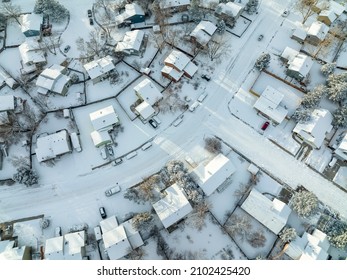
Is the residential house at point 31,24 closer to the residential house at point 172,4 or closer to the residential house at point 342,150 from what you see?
the residential house at point 172,4

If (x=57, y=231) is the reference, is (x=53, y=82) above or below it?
above

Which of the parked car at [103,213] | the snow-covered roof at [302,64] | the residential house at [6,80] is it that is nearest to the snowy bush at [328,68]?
the snow-covered roof at [302,64]

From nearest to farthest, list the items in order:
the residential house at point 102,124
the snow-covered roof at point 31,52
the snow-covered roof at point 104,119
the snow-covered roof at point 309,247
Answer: the snow-covered roof at point 309,247 < the residential house at point 102,124 < the snow-covered roof at point 104,119 < the snow-covered roof at point 31,52

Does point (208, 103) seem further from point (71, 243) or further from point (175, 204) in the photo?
point (71, 243)

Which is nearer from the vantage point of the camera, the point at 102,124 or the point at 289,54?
the point at 102,124

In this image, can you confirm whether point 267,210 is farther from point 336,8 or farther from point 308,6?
point 336,8

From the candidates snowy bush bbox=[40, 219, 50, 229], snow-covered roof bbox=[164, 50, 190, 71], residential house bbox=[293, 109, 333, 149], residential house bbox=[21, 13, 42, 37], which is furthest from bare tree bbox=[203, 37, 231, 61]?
snowy bush bbox=[40, 219, 50, 229]

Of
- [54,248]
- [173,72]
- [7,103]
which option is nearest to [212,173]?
[173,72]

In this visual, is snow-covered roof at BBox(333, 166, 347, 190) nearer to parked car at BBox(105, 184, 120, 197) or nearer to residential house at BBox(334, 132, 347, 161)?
residential house at BBox(334, 132, 347, 161)
